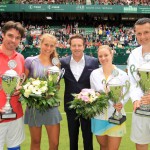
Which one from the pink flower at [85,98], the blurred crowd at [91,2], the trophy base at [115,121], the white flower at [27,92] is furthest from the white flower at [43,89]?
the blurred crowd at [91,2]

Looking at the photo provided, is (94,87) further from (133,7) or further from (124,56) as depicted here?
(133,7)

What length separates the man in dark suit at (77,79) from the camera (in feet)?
14.3

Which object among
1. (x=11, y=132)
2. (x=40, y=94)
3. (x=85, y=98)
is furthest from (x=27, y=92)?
(x=85, y=98)

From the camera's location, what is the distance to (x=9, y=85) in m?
3.69

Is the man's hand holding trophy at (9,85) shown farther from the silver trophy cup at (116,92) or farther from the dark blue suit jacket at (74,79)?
the silver trophy cup at (116,92)

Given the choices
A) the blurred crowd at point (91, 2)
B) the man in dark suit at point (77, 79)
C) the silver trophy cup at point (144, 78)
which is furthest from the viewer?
the blurred crowd at point (91, 2)

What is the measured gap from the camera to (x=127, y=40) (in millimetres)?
25156

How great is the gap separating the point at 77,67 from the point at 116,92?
804 millimetres

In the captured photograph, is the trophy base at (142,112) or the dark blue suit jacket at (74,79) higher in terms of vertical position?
the dark blue suit jacket at (74,79)

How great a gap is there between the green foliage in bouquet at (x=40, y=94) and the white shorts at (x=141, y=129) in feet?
3.13

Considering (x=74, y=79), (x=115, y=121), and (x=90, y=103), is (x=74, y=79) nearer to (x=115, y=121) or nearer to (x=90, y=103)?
(x=90, y=103)

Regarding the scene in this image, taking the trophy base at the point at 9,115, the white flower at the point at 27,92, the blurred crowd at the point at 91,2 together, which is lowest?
the trophy base at the point at 9,115

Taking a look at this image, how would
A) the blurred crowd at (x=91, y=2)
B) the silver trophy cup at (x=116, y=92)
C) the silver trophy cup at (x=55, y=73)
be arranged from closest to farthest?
the silver trophy cup at (x=116, y=92), the silver trophy cup at (x=55, y=73), the blurred crowd at (x=91, y=2)

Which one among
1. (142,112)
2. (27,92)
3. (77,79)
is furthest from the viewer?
(77,79)
